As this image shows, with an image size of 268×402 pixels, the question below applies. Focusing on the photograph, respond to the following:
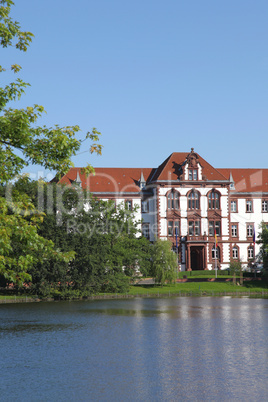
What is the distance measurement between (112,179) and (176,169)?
1110cm

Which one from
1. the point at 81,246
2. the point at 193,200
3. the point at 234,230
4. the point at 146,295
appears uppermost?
the point at 193,200

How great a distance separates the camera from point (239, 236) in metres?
91.2

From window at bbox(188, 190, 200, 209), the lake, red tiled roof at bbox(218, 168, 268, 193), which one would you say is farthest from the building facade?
the lake

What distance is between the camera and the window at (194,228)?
87812mm

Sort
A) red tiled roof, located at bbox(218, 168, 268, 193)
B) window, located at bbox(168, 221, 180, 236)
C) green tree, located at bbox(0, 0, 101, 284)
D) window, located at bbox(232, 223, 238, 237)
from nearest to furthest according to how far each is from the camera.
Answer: green tree, located at bbox(0, 0, 101, 284) → window, located at bbox(168, 221, 180, 236) → window, located at bbox(232, 223, 238, 237) → red tiled roof, located at bbox(218, 168, 268, 193)

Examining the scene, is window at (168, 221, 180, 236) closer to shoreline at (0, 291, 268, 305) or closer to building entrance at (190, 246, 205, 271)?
building entrance at (190, 246, 205, 271)

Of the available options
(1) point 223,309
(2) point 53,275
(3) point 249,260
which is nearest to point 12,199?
(1) point 223,309

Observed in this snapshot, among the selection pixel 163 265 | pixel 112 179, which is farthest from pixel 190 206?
pixel 163 265

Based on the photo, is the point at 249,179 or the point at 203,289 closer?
the point at 203,289

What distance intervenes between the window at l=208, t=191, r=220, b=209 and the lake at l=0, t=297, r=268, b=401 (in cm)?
4414

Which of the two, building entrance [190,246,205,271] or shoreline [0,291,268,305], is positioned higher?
building entrance [190,246,205,271]

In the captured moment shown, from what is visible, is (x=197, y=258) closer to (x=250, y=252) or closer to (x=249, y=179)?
(x=250, y=252)

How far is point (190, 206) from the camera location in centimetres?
8838

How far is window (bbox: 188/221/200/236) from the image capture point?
288 ft
